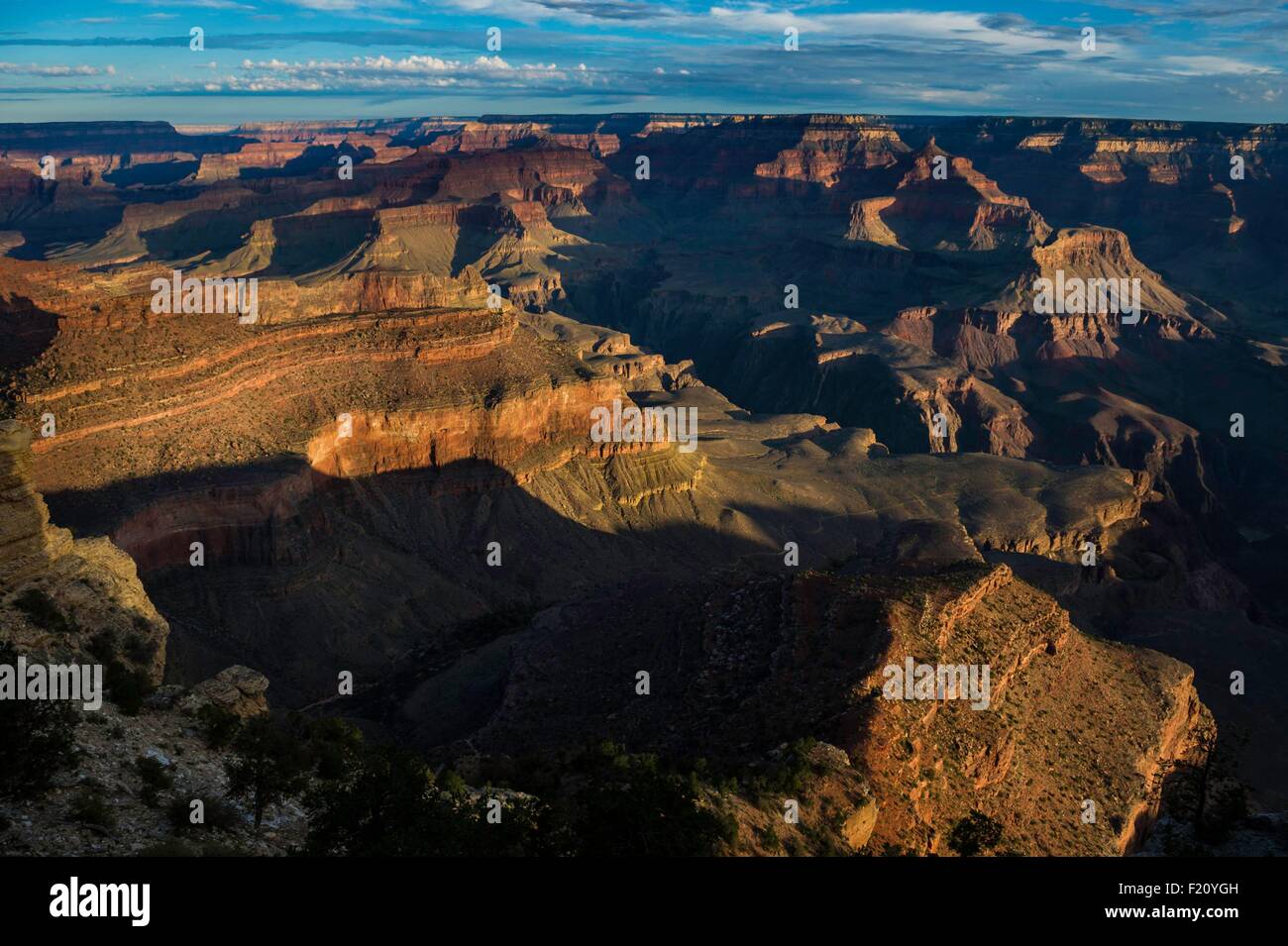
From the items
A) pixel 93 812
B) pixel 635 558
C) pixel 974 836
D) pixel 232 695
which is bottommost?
pixel 635 558

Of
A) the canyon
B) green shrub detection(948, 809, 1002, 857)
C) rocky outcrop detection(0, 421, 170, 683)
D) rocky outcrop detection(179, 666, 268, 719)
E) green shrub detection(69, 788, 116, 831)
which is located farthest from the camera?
the canyon

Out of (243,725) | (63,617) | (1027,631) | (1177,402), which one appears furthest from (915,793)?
(1177,402)

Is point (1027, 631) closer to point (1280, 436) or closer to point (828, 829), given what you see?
point (828, 829)

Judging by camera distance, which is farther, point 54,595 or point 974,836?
point 54,595

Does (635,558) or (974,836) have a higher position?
(974,836)

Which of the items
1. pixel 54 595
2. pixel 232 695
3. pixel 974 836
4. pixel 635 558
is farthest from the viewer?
pixel 635 558

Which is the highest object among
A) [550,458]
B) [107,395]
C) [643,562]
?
[107,395]

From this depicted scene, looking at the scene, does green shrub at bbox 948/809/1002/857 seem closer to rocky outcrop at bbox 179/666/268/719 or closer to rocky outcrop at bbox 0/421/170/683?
rocky outcrop at bbox 179/666/268/719

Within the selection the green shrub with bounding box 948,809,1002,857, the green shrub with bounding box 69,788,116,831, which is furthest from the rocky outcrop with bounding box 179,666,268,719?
the green shrub with bounding box 948,809,1002,857

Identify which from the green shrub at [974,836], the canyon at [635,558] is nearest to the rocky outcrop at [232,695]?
the canyon at [635,558]

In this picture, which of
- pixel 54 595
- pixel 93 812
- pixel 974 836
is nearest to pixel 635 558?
pixel 54 595

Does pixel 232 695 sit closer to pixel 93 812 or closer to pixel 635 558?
pixel 93 812
